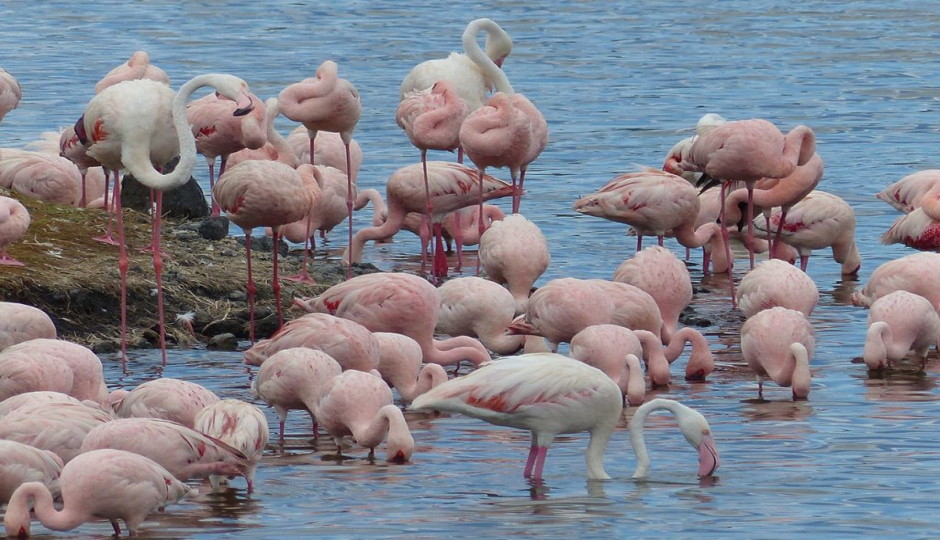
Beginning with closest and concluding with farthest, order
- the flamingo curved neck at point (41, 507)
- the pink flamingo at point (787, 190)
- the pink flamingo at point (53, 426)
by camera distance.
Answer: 1. the flamingo curved neck at point (41, 507)
2. the pink flamingo at point (53, 426)
3. the pink flamingo at point (787, 190)

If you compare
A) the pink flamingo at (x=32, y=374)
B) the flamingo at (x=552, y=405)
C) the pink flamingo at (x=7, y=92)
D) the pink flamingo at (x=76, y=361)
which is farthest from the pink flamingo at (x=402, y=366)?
the pink flamingo at (x=7, y=92)

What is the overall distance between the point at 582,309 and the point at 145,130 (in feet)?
8.24

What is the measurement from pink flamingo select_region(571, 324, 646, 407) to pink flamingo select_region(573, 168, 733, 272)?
9.34 ft

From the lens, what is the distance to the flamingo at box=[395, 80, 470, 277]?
40.9ft

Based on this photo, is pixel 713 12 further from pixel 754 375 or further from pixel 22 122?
pixel 754 375

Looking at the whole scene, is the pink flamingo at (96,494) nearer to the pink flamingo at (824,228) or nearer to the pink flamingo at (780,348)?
the pink flamingo at (780,348)

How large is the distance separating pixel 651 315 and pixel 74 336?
3.10 meters

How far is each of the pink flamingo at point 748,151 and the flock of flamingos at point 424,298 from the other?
2cm

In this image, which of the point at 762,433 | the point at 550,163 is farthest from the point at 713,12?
the point at 762,433

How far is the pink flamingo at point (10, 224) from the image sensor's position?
10.2 meters

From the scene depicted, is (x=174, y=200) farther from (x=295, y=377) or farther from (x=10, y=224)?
(x=295, y=377)

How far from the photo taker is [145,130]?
982 centimetres

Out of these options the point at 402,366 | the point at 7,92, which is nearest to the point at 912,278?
the point at 402,366

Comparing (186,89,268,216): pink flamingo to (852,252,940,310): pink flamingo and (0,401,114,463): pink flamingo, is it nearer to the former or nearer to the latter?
(852,252,940,310): pink flamingo
